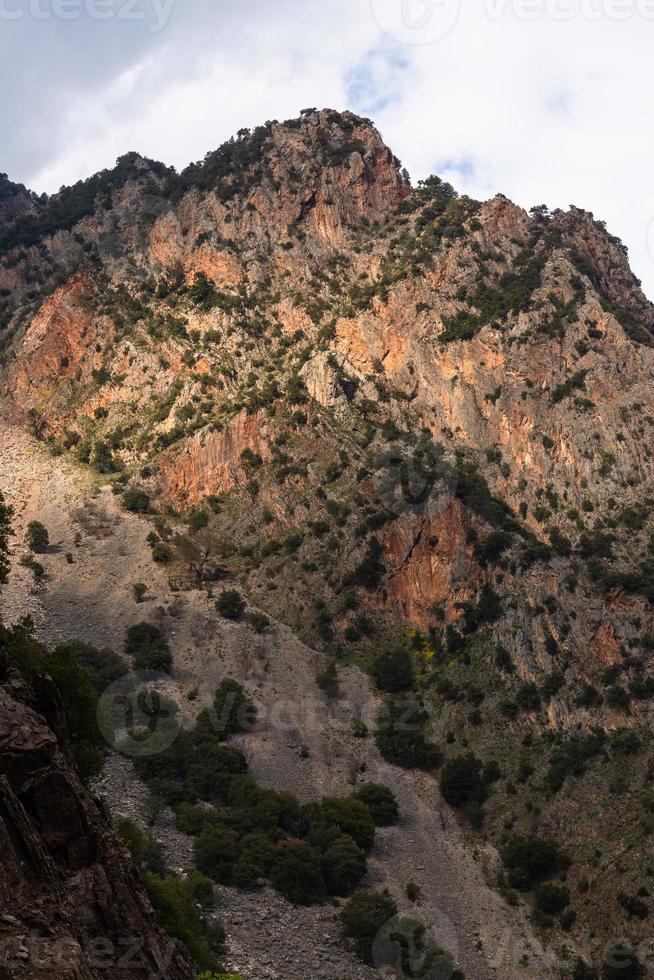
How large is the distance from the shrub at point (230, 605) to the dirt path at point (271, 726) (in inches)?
39.6

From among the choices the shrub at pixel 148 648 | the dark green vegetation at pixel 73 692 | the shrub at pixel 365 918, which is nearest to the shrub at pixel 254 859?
the shrub at pixel 365 918

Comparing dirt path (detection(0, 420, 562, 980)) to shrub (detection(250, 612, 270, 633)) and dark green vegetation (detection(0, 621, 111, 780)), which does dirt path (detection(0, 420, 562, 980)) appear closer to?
shrub (detection(250, 612, 270, 633))

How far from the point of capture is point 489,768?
9162cm

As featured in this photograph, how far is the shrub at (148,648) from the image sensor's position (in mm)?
97938

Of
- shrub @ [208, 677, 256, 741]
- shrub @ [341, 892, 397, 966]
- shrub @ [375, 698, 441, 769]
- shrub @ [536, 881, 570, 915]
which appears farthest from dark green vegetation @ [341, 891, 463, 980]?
shrub @ [208, 677, 256, 741]

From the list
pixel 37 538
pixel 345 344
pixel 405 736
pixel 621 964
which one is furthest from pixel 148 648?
pixel 345 344

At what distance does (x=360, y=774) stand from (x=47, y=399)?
2887 inches

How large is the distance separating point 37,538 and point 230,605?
23.7m

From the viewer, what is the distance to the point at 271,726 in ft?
315

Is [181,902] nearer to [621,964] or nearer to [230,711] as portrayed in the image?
[621,964]

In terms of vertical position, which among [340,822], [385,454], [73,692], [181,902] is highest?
[385,454]

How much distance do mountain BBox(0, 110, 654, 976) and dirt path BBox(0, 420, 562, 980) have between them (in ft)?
1.92

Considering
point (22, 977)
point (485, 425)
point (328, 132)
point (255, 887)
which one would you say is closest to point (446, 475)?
point (485, 425)

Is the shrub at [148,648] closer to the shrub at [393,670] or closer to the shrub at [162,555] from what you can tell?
the shrub at [162,555]
